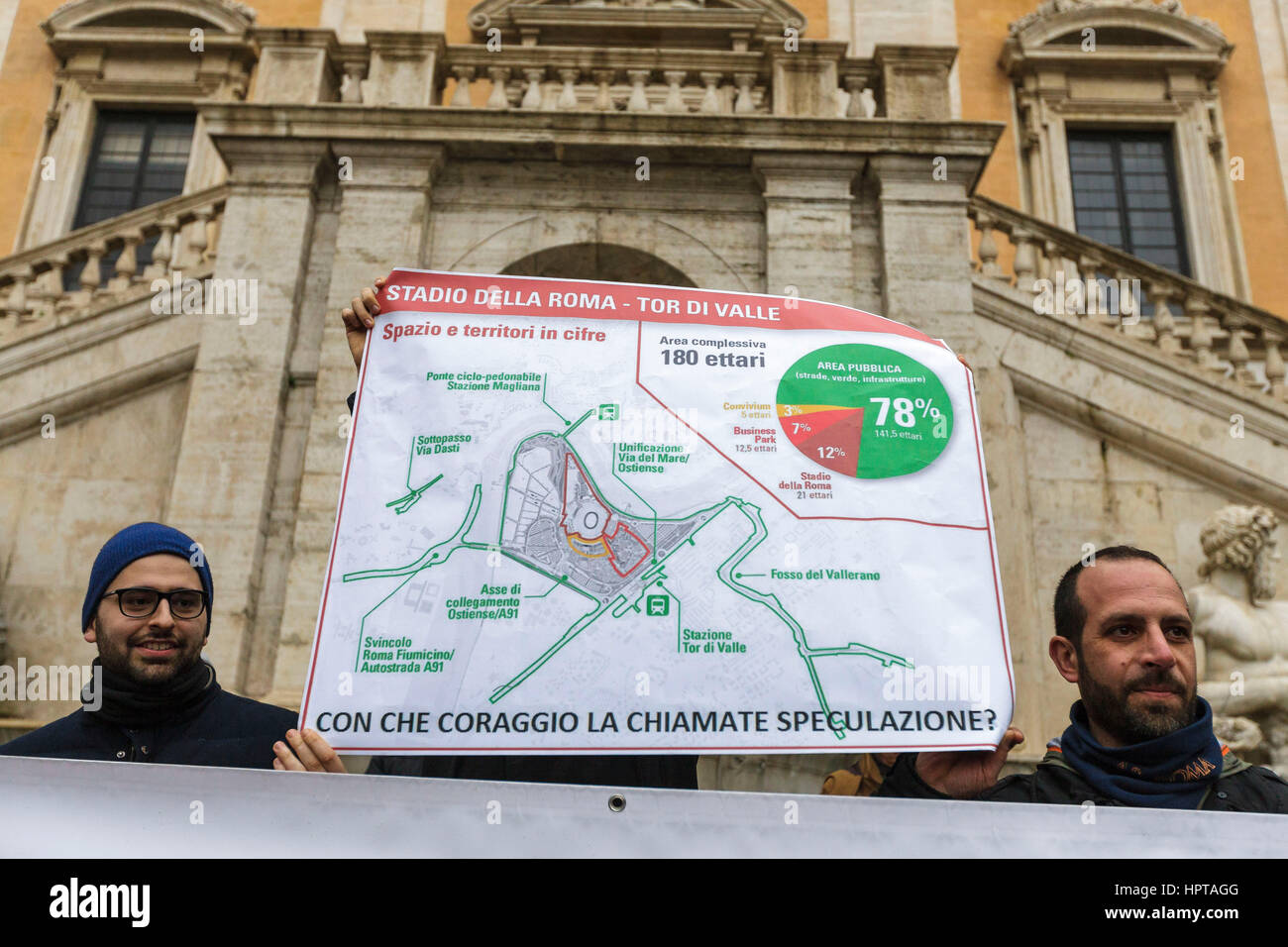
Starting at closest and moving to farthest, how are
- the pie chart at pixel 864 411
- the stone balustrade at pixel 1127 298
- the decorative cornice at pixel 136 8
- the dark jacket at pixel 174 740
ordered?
1. the dark jacket at pixel 174 740
2. the pie chart at pixel 864 411
3. the stone balustrade at pixel 1127 298
4. the decorative cornice at pixel 136 8

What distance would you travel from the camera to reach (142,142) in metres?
15.6

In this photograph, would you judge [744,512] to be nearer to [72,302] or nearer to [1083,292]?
[1083,292]

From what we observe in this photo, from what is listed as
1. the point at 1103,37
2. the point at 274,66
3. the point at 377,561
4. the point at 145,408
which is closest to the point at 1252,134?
the point at 1103,37

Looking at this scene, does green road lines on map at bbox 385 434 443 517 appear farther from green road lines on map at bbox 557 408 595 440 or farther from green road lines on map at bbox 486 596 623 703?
green road lines on map at bbox 486 596 623 703

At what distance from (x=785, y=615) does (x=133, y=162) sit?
1511cm

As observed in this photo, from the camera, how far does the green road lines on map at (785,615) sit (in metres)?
3.02

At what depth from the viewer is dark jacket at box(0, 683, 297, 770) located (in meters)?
3.23

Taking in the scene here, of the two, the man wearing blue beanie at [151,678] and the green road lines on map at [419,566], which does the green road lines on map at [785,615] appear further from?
the man wearing blue beanie at [151,678]

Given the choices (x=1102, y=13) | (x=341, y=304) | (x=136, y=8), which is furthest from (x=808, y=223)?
(x=136, y=8)

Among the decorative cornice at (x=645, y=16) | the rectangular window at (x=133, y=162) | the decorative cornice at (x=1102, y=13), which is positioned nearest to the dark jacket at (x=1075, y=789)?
the decorative cornice at (x=645, y=16)

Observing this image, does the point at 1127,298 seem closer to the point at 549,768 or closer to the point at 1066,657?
the point at 1066,657

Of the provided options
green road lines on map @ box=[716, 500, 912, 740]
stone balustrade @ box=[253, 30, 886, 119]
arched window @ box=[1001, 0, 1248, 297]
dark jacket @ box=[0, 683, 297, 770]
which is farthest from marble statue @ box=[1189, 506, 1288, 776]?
arched window @ box=[1001, 0, 1248, 297]

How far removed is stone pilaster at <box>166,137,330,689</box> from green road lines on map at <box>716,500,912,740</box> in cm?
498

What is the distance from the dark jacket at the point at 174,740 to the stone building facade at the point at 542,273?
3.82 meters
